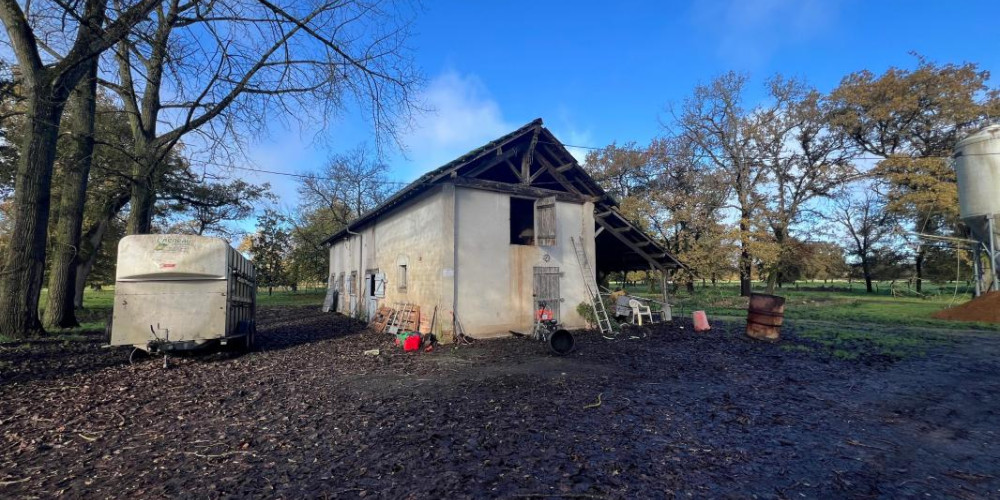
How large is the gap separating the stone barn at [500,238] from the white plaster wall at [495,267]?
0.10 feet

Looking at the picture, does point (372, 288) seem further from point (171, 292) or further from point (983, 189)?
point (983, 189)

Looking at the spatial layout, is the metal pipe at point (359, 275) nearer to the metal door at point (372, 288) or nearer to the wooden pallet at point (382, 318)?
the metal door at point (372, 288)

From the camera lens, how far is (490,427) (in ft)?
16.6

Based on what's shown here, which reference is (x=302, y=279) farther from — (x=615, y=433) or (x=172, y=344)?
(x=615, y=433)

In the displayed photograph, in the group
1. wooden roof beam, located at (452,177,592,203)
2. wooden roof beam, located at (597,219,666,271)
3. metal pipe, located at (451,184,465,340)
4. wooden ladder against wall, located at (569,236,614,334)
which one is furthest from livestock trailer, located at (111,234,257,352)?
wooden roof beam, located at (597,219,666,271)

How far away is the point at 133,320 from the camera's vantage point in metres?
8.12

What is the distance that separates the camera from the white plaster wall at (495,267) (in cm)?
1174

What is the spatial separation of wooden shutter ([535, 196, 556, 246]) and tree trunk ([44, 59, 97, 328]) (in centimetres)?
1211

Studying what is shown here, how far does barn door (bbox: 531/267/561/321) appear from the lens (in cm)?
1292

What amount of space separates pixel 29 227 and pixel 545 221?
1208cm

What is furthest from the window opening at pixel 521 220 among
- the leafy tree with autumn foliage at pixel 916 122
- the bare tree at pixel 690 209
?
the leafy tree with autumn foliage at pixel 916 122

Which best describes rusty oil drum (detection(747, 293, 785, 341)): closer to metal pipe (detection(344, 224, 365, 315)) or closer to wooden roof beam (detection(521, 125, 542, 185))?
wooden roof beam (detection(521, 125, 542, 185))

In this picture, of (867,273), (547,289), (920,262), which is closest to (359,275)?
(547,289)

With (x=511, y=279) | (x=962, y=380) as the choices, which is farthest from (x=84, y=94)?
(x=962, y=380)
